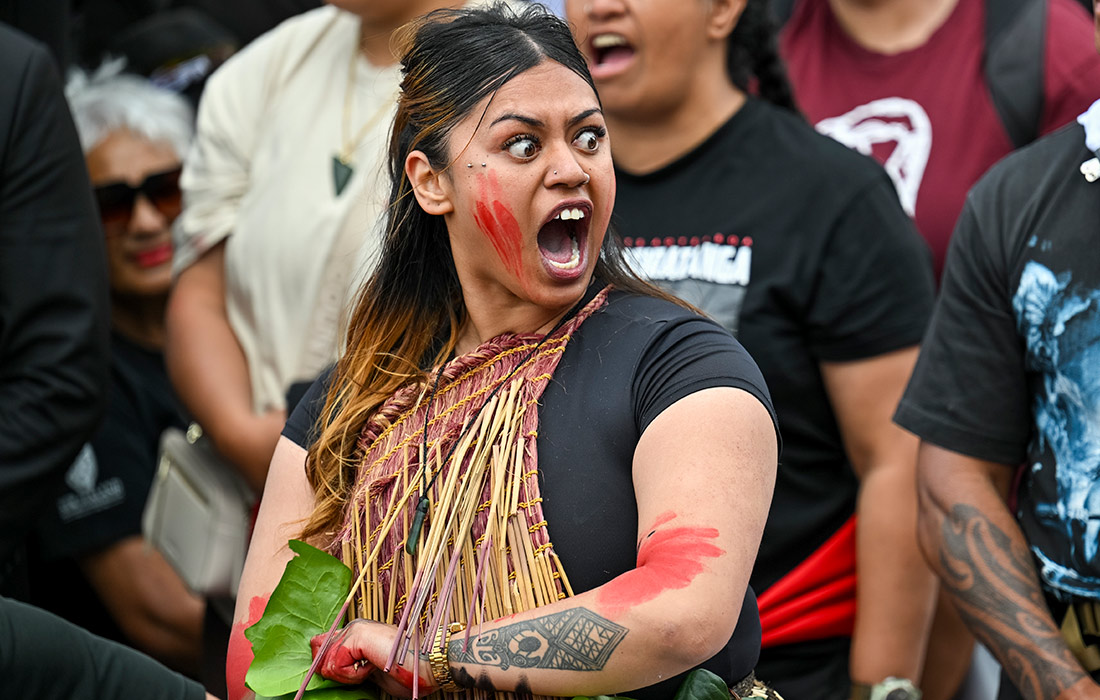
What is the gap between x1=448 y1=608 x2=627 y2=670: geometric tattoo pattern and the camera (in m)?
1.67

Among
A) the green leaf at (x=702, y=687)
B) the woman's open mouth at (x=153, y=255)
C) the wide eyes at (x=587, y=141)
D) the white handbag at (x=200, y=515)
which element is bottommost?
the white handbag at (x=200, y=515)

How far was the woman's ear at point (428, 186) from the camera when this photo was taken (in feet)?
6.64

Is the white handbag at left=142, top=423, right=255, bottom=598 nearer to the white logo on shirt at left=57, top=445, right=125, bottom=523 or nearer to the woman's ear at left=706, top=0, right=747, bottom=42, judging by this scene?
the white logo on shirt at left=57, top=445, right=125, bottom=523

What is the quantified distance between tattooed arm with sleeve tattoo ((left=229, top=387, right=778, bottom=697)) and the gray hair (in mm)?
2775

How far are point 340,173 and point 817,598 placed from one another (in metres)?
1.43

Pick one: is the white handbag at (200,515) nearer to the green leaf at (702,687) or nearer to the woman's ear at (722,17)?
the woman's ear at (722,17)

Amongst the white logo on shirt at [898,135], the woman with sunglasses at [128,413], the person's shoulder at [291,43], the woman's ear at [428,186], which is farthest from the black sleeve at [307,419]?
the woman with sunglasses at [128,413]

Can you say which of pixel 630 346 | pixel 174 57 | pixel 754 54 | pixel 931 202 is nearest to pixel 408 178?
pixel 630 346

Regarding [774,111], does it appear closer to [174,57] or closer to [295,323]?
[295,323]

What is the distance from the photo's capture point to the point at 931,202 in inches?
129

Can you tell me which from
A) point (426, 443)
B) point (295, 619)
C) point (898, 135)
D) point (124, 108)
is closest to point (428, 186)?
point (426, 443)

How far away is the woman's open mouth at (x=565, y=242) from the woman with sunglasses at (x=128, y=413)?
2.20 m

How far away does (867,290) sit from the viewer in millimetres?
2771

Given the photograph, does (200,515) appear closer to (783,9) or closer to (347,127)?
(347,127)
